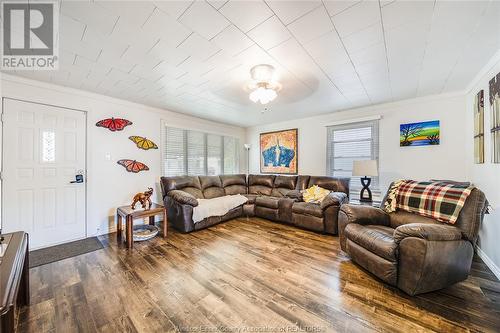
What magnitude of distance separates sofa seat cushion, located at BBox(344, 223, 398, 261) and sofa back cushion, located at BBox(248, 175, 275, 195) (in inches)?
104

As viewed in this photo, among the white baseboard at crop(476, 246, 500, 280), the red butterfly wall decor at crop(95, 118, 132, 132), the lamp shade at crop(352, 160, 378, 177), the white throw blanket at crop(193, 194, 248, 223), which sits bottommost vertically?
the white baseboard at crop(476, 246, 500, 280)

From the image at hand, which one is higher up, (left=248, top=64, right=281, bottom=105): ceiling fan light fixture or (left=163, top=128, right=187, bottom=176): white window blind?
(left=248, top=64, right=281, bottom=105): ceiling fan light fixture

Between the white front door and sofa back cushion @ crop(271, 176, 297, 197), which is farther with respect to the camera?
sofa back cushion @ crop(271, 176, 297, 197)

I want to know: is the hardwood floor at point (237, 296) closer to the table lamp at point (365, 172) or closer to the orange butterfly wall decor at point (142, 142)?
the table lamp at point (365, 172)

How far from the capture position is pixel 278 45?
6.23 ft

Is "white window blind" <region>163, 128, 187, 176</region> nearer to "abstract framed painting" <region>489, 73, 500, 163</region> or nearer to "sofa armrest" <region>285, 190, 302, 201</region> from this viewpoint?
"sofa armrest" <region>285, 190, 302, 201</region>

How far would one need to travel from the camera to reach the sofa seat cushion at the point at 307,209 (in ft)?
11.0

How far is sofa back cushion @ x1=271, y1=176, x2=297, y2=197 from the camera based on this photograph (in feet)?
15.0

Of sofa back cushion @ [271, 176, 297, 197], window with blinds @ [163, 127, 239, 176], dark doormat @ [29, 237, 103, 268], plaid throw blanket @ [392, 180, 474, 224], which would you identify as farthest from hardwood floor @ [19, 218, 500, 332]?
window with blinds @ [163, 127, 239, 176]

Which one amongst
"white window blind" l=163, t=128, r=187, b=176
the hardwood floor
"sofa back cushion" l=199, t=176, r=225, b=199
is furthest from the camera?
"sofa back cushion" l=199, t=176, r=225, b=199

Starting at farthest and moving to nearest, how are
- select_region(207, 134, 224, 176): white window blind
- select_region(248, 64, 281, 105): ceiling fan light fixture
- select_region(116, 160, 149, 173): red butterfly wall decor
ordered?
1. select_region(207, 134, 224, 176): white window blind
2. select_region(116, 160, 149, 173): red butterfly wall decor
3. select_region(248, 64, 281, 105): ceiling fan light fixture

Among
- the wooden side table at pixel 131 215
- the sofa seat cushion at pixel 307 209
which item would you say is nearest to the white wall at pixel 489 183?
the sofa seat cushion at pixel 307 209

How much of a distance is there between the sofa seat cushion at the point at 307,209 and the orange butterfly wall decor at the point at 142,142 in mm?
3071

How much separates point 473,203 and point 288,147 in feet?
11.8
